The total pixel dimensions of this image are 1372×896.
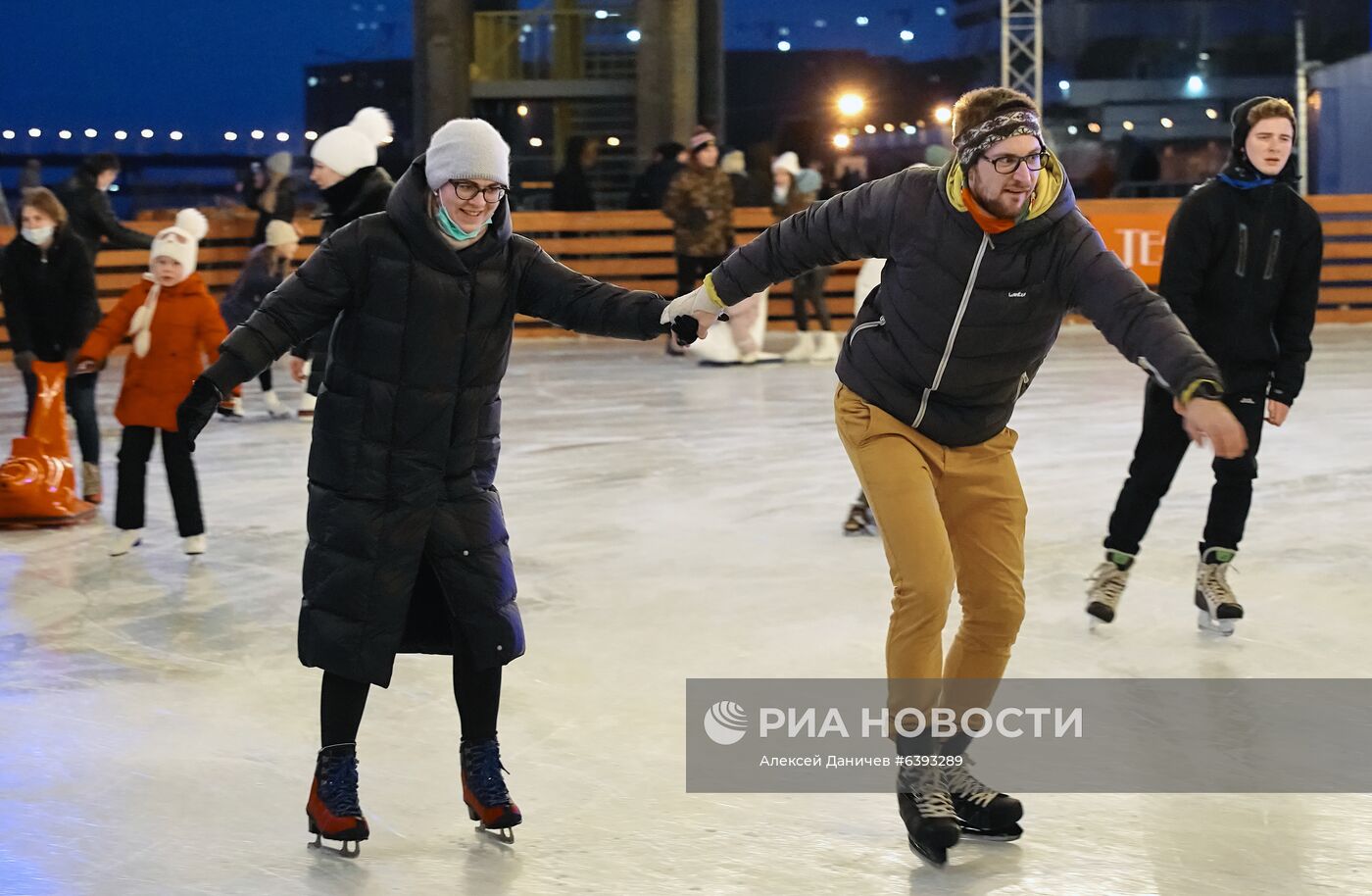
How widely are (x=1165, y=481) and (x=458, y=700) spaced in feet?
8.53

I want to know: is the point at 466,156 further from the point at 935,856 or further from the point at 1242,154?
the point at 1242,154

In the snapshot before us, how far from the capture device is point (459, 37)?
20.6 meters

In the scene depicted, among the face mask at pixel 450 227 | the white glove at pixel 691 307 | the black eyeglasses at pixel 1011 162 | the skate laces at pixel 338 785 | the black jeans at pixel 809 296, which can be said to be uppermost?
the black eyeglasses at pixel 1011 162

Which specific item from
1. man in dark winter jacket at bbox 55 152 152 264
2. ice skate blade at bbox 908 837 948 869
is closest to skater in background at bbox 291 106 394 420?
ice skate blade at bbox 908 837 948 869

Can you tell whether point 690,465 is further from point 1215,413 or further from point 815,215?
point 1215,413

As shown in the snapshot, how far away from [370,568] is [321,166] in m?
3.63

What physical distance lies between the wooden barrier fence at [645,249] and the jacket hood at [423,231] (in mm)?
12592

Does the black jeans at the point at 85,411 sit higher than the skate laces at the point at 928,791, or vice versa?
the black jeans at the point at 85,411

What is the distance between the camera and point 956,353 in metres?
3.49

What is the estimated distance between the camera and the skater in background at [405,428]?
11.2ft

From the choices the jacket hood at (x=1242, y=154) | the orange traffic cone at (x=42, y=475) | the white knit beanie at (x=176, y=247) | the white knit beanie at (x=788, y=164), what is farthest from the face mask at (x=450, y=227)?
the white knit beanie at (x=788, y=164)

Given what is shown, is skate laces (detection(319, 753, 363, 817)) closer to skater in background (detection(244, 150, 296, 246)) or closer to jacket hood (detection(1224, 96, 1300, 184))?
jacket hood (detection(1224, 96, 1300, 184))

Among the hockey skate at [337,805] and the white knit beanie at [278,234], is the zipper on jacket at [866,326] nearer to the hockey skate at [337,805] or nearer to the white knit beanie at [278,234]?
the hockey skate at [337,805]

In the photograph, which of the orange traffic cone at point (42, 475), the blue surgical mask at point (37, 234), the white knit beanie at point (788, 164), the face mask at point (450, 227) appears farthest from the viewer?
the white knit beanie at point (788, 164)
